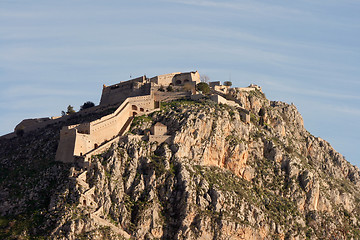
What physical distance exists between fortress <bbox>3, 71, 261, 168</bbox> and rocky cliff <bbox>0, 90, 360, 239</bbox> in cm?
259

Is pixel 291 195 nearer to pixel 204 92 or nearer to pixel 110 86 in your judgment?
pixel 204 92

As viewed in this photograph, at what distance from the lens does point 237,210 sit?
15038cm

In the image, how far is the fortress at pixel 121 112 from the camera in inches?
5945

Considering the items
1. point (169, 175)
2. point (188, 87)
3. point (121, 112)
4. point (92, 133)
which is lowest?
point (169, 175)

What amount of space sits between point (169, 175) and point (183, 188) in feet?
12.8

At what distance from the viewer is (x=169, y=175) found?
149 metres

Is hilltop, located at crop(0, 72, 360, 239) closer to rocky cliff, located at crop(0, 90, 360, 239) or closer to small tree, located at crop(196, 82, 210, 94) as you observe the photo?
rocky cliff, located at crop(0, 90, 360, 239)

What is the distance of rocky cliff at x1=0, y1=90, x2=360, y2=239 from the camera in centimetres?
13800

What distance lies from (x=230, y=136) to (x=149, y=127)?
17.9m

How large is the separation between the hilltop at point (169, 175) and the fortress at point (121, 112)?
26 centimetres

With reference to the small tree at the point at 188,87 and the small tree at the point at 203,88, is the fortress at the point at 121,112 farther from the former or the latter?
the small tree at the point at 203,88

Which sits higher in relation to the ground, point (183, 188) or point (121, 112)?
point (121, 112)

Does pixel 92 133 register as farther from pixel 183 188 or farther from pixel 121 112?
pixel 183 188

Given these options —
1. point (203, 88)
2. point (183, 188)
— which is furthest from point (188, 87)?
point (183, 188)
